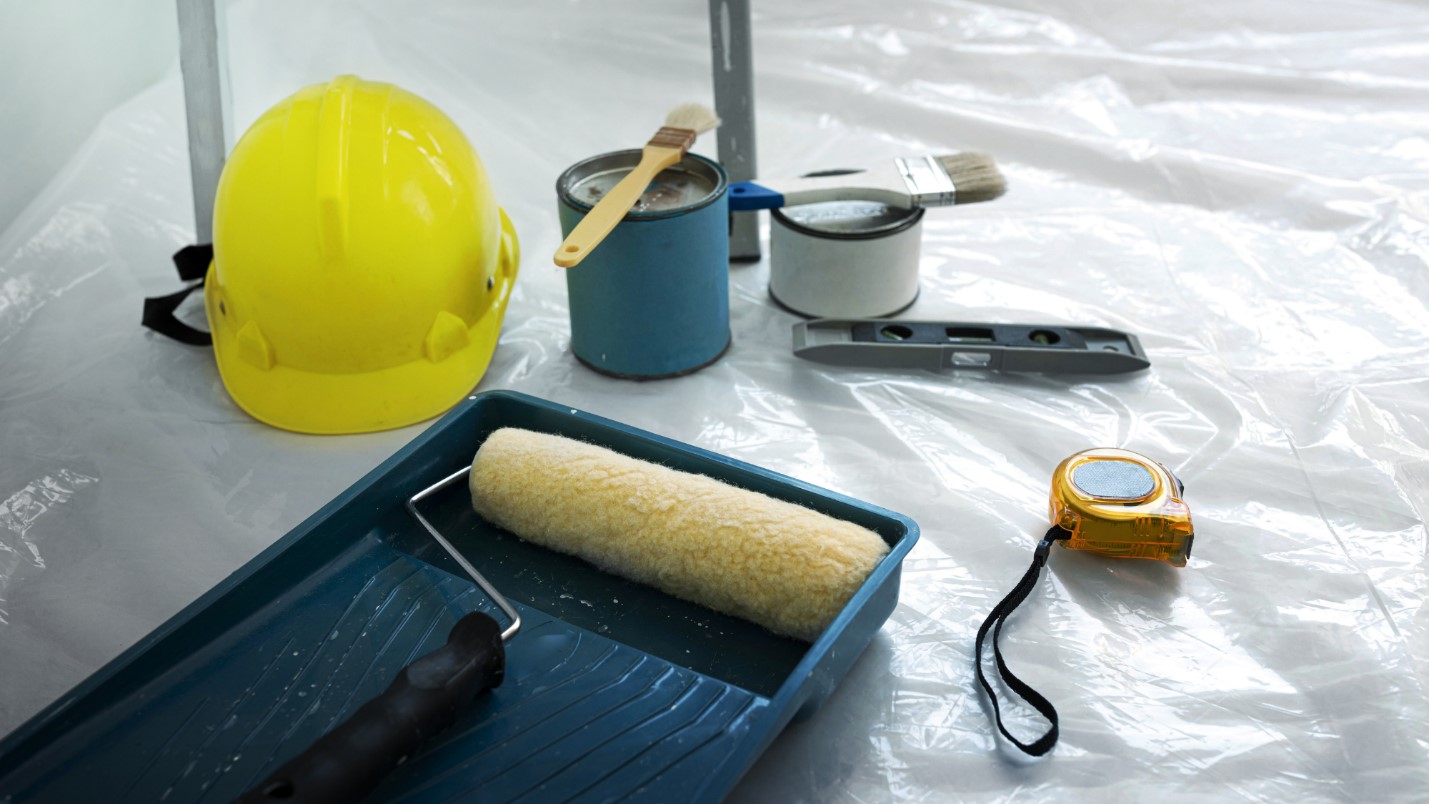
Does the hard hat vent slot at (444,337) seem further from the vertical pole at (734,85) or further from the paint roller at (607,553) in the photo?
the vertical pole at (734,85)

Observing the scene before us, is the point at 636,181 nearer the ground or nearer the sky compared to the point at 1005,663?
nearer the sky

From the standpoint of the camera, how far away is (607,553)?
91 centimetres

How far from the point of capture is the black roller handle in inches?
26.0

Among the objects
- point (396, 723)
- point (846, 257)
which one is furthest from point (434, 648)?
point (846, 257)

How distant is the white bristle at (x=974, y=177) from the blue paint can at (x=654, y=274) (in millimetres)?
266

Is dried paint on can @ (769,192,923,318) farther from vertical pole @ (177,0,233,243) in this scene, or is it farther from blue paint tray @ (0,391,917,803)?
vertical pole @ (177,0,233,243)

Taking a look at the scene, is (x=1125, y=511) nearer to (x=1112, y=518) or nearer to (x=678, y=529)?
(x=1112, y=518)

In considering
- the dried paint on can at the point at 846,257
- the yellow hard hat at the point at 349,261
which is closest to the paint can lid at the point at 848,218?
the dried paint on can at the point at 846,257

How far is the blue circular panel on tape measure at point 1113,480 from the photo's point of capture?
0.96m

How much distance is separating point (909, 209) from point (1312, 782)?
0.72 m

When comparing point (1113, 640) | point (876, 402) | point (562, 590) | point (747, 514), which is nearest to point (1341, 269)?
point (876, 402)

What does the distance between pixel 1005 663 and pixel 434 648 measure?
0.43m

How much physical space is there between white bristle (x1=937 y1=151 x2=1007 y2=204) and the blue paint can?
27 cm

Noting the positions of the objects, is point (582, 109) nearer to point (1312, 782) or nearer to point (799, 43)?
point (799, 43)
